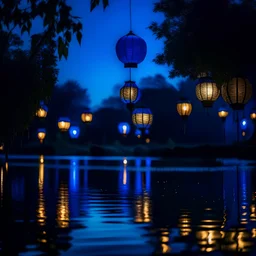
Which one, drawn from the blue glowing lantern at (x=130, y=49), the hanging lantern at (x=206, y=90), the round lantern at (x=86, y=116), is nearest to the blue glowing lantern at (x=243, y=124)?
the round lantern at (x=86, y=116)

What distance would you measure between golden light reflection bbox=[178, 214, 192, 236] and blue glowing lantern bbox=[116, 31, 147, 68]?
8.09 metres

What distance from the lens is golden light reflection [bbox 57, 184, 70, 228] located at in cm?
822

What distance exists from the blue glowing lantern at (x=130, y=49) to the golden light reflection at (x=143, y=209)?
16.1ft

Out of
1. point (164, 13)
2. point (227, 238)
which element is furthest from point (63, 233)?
point (164, 13)

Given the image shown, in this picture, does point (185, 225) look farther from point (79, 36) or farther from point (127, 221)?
point (79, 36)

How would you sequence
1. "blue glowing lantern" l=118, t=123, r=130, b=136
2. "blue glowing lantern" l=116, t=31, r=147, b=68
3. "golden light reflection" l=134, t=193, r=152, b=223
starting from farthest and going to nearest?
"blue glowing lantern" l=118, t=123, r=130, b=136
"blue glowing lantern" l=116, t=31, r=147, b=68
"golden light reflection" l=134, t=193, r=152, b=223

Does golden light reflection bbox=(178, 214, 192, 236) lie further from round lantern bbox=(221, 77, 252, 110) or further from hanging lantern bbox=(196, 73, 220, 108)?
hanging lantern bbox=(196, 73, 220, 108)

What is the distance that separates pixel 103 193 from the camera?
13539 millimetres

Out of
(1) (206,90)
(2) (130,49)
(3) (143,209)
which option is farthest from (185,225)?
(1) (206,90)

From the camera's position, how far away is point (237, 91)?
1298cm

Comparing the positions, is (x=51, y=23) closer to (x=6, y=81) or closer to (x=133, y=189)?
(x=133, y=189)

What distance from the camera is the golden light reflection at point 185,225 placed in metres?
7.31

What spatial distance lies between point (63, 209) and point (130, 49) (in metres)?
7.31

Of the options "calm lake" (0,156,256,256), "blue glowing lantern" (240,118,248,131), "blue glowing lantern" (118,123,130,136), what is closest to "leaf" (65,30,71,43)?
"calm lake" (0,156,256,256)
